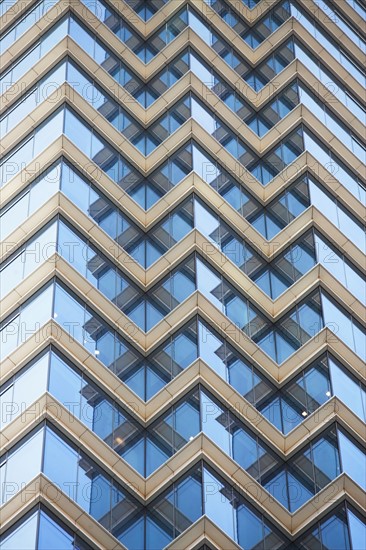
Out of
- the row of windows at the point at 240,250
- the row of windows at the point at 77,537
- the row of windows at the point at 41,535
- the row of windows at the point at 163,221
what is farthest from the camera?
the row of windows at the point at 240,250

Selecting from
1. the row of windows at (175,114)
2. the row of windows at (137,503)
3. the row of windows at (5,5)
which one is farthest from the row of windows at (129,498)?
the row of windows at (5,5)

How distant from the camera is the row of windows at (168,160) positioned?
5188 centimetres

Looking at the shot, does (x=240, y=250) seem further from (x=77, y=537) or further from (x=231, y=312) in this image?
(x=77, y=537)

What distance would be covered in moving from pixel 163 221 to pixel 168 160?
2.69 m

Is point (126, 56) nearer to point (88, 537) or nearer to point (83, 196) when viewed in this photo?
point (83, 196)

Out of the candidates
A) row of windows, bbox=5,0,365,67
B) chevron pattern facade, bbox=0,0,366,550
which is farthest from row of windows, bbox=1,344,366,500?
row of windows, bbox=5,0,365,67

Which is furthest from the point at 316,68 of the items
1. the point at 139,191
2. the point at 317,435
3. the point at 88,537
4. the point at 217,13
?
the point at 88,537

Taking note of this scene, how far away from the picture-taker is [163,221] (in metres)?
51.8

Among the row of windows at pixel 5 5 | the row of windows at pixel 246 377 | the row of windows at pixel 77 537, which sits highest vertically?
the row of windows at pixel 5 5

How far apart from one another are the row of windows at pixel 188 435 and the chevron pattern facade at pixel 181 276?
0.07 meters

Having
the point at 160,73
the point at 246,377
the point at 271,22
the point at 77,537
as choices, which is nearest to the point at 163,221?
the point at 246,377

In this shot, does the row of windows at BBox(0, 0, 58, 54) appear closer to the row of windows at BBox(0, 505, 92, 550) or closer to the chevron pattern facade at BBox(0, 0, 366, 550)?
the chevron pattern facade at BBox(0, 0, 366, 550)

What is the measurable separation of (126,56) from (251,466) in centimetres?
1752

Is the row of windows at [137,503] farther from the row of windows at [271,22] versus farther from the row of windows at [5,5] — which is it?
the row of windows at [271,22]
